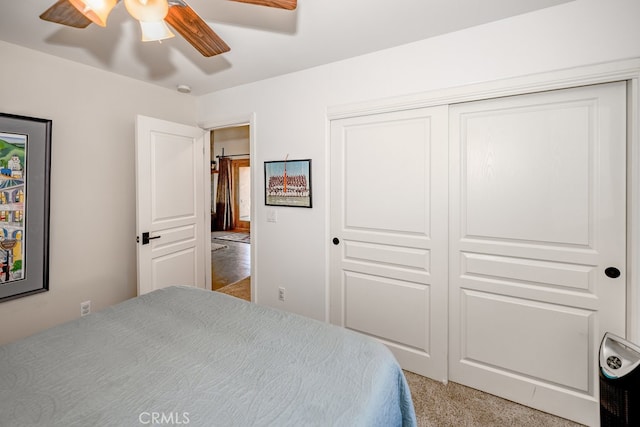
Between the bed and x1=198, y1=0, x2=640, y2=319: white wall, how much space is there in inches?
46.1

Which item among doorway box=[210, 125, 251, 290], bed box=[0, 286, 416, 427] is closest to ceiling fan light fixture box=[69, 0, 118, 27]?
bed box=[0, 286, 416, 427]

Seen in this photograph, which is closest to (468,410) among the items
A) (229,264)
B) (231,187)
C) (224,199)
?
(229,264)

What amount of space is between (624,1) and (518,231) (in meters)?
1.29

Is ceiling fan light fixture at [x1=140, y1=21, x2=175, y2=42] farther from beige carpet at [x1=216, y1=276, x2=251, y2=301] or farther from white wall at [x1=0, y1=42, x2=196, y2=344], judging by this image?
beige carpet at [x1=216, y1=276, x2=251, y2=301]

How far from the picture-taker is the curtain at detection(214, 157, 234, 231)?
8055 mm

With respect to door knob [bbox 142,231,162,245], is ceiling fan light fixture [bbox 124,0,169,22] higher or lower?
higher

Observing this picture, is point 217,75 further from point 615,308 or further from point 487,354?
point 615,308

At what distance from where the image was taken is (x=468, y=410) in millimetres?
1843

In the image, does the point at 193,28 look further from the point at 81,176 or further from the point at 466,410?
the point at 466,410

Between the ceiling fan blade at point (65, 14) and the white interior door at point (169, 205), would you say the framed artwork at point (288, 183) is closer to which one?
the white interior door at point (169, 205)

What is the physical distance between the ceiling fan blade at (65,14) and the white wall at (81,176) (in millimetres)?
1212

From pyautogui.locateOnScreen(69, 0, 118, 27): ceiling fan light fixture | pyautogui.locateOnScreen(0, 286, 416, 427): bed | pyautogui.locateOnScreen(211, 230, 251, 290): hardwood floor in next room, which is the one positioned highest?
pyautogui.locateOnScreen(69, 0, 118, 27): ceiling fan light fixture

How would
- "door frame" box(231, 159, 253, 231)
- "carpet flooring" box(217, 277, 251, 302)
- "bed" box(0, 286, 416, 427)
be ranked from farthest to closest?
"door frame" box(231, 159, 253, 231) → "carpet flooring" box(217, 277, 251, 302) → "bed" box(0, 286, 416, 427)

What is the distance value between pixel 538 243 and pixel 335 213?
1390mm
